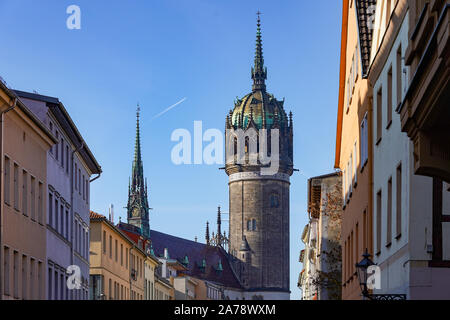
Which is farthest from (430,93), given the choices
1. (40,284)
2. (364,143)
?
(40,284)

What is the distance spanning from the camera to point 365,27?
95.5 ft

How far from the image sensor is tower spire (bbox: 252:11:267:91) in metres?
171

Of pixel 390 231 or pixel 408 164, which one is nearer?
pixel 408 164

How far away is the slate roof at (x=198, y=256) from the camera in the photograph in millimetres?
168750

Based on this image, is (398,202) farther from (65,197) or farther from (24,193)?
(65,197)

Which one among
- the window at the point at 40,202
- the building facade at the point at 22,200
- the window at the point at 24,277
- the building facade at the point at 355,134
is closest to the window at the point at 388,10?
the building facade at the point at 355,134

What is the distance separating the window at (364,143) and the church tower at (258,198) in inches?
5064

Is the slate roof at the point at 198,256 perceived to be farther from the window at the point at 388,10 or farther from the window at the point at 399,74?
the window at the point at 399,74

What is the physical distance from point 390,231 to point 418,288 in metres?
3.39

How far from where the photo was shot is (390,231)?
74.6ft

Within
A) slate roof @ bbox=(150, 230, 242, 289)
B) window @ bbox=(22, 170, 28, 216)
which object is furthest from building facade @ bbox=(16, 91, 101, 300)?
slate roof @ bbox=(150, 230, 242, 289)

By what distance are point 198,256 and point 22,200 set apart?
148 m
